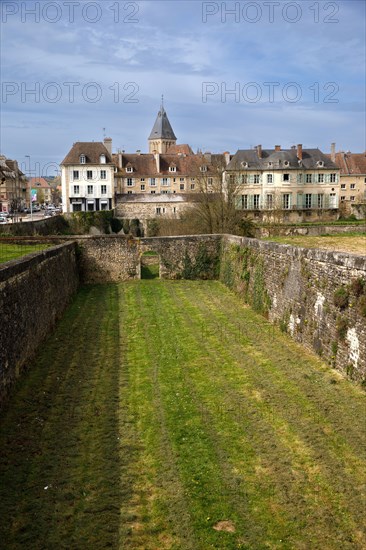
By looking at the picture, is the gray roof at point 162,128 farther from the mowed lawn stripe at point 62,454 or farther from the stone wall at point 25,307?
the mowed lawn stripe at point 62,454

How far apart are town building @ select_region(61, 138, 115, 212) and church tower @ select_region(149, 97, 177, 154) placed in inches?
1427

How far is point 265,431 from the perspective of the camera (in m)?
7.17

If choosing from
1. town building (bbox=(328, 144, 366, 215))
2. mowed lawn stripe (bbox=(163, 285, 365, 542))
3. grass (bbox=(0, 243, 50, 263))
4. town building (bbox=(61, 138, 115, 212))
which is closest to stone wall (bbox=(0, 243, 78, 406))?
grass (bbox=(0, 243, 50, 263))

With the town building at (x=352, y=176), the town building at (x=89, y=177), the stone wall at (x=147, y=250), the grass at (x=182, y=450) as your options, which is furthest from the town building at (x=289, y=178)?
the grass at (x=182, y=450)

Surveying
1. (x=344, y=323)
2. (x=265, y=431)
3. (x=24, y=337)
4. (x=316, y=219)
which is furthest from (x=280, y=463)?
(x=316, y=219)

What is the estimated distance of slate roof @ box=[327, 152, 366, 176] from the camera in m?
70.0

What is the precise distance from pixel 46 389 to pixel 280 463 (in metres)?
4.15

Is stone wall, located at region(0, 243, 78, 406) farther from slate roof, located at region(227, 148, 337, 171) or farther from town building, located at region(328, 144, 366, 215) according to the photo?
town building, located at region(328, 144, 366, 215)

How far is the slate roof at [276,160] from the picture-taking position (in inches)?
2254

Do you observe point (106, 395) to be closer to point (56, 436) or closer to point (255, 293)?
point (56, 436)

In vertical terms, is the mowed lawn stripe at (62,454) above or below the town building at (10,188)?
below

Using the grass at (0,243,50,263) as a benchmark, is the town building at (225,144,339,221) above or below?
above

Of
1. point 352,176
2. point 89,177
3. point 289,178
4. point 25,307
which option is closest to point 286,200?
point 289,178

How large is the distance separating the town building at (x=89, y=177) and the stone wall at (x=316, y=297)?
1758 inches
